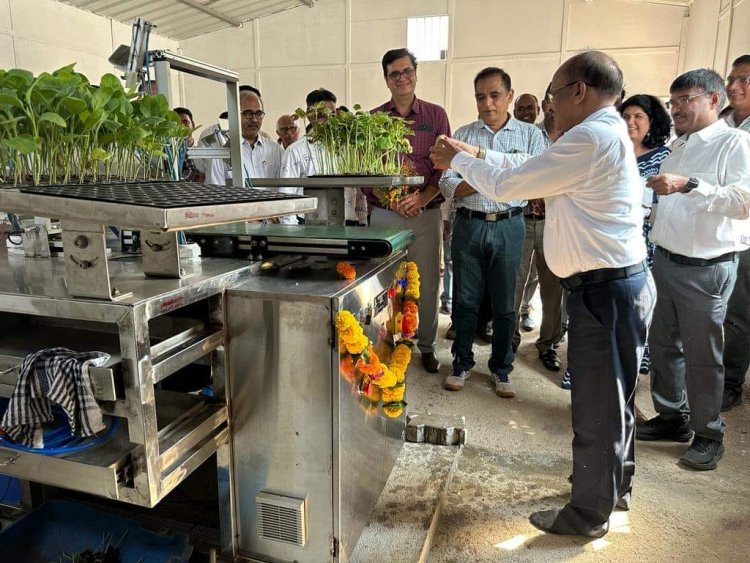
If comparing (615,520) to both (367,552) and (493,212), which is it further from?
(493,212)

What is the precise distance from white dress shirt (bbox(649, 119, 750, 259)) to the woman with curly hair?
22.5 inches

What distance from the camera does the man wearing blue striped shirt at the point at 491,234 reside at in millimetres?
2959

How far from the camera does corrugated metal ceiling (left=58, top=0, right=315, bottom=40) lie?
7750 millimetres

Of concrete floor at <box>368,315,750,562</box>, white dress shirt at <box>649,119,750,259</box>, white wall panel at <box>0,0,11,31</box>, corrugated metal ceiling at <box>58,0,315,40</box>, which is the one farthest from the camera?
corrugated metal ceiling at <box>58,0,315,40</box>

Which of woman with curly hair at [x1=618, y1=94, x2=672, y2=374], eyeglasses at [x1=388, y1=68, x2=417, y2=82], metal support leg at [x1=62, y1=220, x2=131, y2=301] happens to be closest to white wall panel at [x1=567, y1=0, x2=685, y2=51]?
woman with curly hair at [x1=618, y1=94, x2=672, y2=374]

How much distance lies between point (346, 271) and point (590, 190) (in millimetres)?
890

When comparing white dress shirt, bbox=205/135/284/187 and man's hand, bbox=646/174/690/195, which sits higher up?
white dress shirt, bbox=205/135/284/187

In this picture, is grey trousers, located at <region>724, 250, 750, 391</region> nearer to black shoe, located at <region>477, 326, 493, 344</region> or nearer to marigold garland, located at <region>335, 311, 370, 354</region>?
black shoe, located at <region>477, 326, 493, 344</region>

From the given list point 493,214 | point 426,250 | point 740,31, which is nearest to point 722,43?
point 740,31

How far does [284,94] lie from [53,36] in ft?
12.0

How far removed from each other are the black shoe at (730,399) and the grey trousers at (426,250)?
175cm

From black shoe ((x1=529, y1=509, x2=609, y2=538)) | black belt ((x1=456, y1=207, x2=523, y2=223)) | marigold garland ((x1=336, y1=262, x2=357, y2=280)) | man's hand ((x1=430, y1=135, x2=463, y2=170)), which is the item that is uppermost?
man's hand ((x1=430, y1=135, x2=463, y2=170))

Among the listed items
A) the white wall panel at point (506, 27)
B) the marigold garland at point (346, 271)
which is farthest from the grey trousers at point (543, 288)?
the white wall panel at point (506, 27)

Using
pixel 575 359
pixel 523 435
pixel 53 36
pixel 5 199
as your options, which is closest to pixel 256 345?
pixel 5 199
